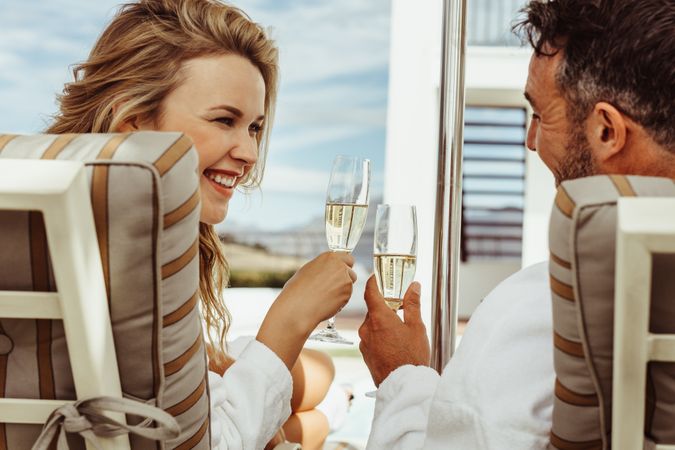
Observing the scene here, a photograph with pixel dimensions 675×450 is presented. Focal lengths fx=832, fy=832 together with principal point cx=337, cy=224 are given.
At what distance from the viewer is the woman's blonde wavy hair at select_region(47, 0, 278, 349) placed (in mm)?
1802

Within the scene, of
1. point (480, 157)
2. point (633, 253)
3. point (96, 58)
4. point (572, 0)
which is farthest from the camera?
point (480, 157)

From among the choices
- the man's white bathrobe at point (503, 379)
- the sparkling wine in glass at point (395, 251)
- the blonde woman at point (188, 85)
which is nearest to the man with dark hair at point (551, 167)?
the man's white bathrobe at point (503, 379)

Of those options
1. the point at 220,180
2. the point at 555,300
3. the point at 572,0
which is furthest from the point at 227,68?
the point at 555,300

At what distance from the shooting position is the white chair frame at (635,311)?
0.77m

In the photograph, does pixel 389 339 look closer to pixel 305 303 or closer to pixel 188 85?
pixel 305 303

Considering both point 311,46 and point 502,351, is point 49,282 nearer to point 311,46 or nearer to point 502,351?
point 502,351

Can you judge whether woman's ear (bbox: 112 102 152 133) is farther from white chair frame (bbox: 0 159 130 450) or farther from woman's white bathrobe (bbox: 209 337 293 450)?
white chair frame (bbox: 0 159 130 450)

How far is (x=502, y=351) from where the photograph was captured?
3.51ft

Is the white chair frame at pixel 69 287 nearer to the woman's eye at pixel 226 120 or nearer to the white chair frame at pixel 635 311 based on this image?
the white chair frame at pixel 635 311

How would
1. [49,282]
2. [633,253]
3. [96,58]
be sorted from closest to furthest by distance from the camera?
[633,253]
[49,282]
[96,58]

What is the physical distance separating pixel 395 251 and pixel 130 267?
Answer: 2.68 feet

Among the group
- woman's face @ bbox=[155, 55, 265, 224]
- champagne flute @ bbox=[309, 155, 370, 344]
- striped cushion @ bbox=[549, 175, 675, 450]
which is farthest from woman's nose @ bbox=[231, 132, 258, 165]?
striped cushion @ bbox=[549, 175, 675, 450]

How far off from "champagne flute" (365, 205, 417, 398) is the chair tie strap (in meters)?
0.75

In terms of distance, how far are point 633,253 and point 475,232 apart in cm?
1035
